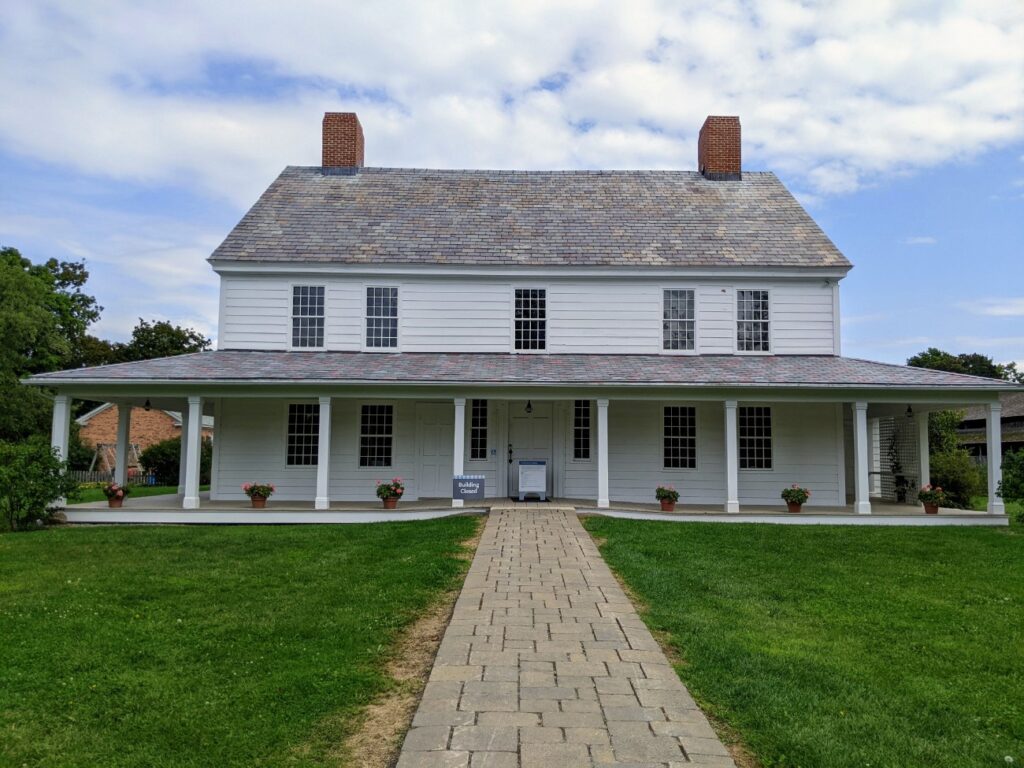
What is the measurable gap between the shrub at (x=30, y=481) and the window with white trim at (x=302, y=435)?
455 centimetres

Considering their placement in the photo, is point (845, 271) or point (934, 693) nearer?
point (934, 693)

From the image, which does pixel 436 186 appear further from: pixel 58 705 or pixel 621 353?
pixel 58 705

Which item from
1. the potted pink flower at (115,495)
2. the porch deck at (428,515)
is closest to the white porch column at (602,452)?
the porch deck at (428,515)

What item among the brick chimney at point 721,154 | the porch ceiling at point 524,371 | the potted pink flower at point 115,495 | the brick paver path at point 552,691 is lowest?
the brick paver path at point 552,691

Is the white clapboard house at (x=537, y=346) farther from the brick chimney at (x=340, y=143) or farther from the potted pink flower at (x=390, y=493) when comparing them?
the brick chimney at (x=340, y=143)

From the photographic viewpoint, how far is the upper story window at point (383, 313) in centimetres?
1875

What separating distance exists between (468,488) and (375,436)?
3632 millimetres

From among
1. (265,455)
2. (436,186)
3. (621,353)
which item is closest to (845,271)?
(621,353)

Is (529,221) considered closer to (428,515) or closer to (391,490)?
(391,490)

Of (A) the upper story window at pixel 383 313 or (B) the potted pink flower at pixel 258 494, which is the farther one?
(A) the upper story window at pixel 383 313

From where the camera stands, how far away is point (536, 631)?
6.33m

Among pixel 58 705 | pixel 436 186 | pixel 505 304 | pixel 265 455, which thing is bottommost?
pixel 58 705

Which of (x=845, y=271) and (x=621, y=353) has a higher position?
(x=845, y=271)

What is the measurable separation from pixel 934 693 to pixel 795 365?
42.7 feet
